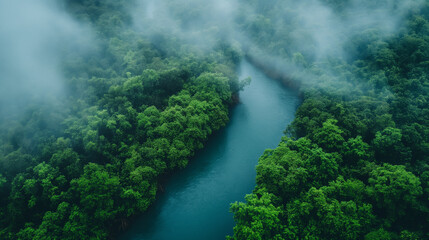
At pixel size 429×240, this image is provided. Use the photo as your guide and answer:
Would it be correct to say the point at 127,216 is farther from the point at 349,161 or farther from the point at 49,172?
the point at 349,161

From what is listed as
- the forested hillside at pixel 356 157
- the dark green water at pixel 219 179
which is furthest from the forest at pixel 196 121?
the dark green water at pixel 219 179

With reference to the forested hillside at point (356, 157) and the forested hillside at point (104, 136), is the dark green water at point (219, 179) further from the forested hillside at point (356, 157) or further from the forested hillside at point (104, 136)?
the forested hillside at point (356, 157)

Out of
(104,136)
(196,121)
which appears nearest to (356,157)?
(196,121)

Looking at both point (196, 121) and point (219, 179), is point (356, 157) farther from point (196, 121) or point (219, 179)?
point (196, 121)

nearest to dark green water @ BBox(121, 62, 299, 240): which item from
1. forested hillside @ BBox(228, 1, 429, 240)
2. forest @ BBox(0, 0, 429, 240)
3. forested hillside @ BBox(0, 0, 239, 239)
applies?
forest @ BBox(0, 0, 429, 240)

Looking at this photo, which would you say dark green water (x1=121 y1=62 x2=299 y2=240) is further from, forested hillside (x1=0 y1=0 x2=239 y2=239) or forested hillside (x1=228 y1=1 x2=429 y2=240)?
forested hillside (x1=228 y1=1 x2=429 y2=240)

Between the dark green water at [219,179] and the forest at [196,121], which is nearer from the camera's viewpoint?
the forest at [196,121]
